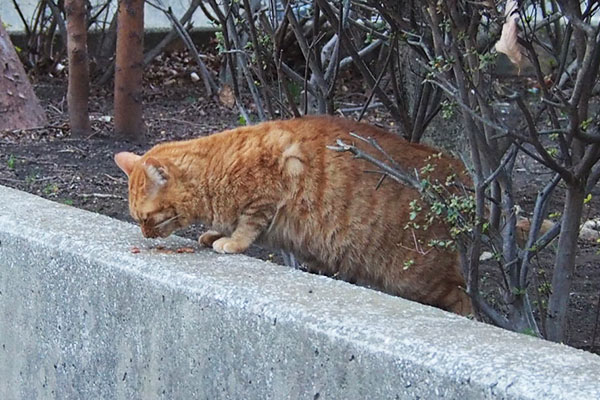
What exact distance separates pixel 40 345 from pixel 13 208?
23.9 inches

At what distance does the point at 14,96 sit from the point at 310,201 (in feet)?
12.2

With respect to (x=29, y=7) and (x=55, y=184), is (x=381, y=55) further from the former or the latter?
(x=29, y=7)

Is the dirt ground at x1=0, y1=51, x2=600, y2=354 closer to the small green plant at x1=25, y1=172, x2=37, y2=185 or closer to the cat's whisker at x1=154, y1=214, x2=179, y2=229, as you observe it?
the small green plant at x1=25, y1=172, x2=37, y2=185

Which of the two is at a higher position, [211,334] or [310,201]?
[310,201]

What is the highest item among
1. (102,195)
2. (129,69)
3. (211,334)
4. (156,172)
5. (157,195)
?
(129,69)

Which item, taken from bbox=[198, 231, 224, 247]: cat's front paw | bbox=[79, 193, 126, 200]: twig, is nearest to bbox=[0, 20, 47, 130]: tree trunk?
bbox=[79, 193, 126, 200]: twig

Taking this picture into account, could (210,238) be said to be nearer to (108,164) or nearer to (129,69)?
(108,164)

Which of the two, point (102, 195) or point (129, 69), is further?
point (129, 69)

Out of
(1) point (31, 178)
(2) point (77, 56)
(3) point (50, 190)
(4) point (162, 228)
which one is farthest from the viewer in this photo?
(2) point (77, 56)

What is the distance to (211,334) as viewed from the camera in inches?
116

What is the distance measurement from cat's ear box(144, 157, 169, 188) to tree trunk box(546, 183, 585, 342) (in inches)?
65.1

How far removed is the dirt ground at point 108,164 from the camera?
15.9 feet

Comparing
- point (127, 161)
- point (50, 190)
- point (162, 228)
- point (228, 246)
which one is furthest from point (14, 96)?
point (228, 246)

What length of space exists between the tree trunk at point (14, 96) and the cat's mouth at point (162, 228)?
3.39 meters
